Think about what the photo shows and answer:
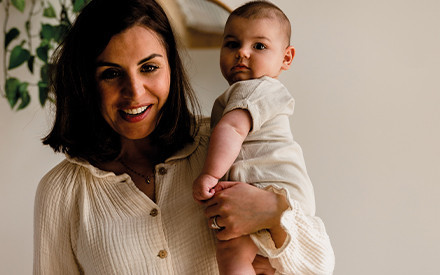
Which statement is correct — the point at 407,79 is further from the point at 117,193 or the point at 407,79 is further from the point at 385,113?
the point at 117,193

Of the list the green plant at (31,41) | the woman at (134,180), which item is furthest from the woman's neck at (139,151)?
the green plant at (31,41)

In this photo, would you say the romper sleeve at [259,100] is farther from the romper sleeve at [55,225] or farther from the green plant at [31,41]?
the green plant at [31,41]

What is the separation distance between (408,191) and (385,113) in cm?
27

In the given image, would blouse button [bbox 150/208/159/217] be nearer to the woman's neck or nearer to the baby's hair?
the woman's neck

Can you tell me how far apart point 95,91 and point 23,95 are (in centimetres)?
106

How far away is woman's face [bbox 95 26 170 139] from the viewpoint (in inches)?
A: 41.6

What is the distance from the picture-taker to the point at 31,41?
2.08 metres

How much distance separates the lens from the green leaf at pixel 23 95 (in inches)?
80.3

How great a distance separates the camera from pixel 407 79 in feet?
4.98

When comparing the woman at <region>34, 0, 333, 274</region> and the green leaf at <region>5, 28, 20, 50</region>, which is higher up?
the green leaf at <region>5, 28, 20, 50</region>

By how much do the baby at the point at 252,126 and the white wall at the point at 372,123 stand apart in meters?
0.36

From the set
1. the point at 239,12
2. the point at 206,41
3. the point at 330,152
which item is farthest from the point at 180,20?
the point at 330,152

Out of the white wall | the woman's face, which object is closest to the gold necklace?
the woman's face

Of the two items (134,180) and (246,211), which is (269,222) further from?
(134,180)
